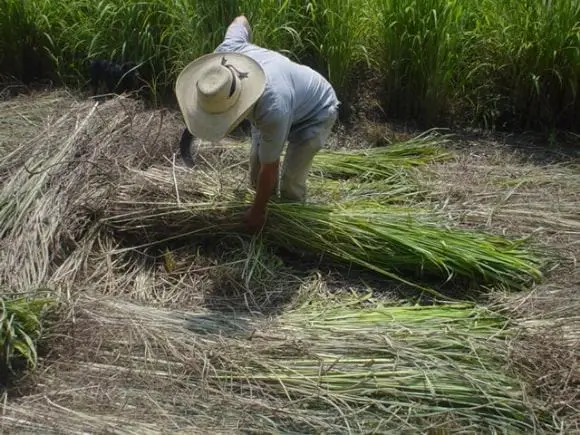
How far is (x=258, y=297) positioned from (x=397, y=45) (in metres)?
2.36

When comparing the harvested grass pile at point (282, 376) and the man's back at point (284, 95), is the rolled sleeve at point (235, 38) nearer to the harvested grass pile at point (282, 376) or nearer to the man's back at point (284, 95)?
the man's back at point (284, 95)

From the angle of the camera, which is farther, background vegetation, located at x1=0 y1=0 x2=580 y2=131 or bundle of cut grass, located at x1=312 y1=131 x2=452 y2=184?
background vegetation, located at x1=0 y1=0 x2=580 y2=131

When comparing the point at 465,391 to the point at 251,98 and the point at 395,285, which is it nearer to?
the point at 395,285

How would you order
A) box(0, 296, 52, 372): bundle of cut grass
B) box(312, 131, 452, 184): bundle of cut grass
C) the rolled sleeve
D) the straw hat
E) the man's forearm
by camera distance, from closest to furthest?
box(0, 296, 52, 372): bundle of cut grass
the straw hat
the man's forearm
the rolled sleeve
box(312, 131, 452, 184): bundle of cut grass

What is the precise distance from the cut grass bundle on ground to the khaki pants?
128cm

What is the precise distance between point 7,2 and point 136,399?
366 cm

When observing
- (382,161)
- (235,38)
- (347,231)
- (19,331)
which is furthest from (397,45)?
(19,331)

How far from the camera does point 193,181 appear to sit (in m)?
3.83

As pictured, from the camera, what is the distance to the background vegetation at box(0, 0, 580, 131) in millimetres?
4980

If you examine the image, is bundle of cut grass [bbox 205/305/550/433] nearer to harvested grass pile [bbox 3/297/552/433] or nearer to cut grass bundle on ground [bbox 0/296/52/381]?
harvested grass pile [bbox 3/297/552/433]

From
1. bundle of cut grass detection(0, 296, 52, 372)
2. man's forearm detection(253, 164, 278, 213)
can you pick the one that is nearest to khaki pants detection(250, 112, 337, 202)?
man's forearm detection(253, 164, 278, 213)

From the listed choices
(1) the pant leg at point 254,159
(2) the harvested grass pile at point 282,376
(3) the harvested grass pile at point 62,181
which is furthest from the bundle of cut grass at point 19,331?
(1) the pant leg at point 254,159

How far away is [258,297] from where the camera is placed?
3.43 m

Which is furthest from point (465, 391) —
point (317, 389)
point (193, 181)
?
point (193, 181)
